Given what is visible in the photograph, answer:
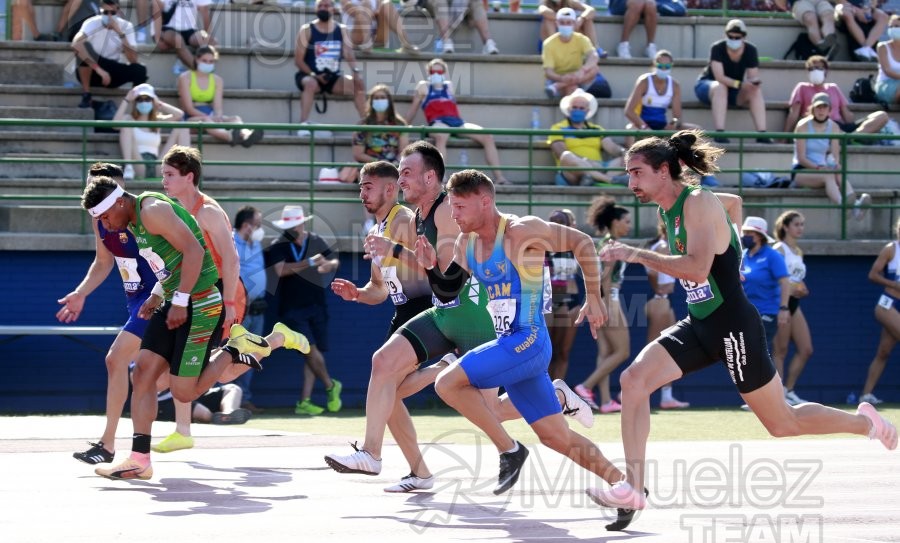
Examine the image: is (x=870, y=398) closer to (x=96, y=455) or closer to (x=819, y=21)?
(x=819, y=21)

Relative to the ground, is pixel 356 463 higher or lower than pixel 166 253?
lower

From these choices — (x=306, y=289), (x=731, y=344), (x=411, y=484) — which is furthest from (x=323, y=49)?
(x=731, y=344)

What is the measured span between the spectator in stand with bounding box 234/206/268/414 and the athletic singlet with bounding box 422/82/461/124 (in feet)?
11.4

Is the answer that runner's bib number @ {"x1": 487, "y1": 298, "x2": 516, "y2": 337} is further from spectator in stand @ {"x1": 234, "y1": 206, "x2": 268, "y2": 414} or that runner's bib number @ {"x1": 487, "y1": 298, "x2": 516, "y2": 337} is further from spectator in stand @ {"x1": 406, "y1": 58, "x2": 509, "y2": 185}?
spectator in stand @ {"x1": 406, "y1": 58, "x2": 509, "y2": 185}

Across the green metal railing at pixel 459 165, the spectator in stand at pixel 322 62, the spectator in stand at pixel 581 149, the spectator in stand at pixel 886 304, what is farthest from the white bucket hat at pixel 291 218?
the spectator in stand at pixel 886 304

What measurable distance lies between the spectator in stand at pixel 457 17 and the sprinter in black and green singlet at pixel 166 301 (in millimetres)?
11856

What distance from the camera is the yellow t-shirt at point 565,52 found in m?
20.5

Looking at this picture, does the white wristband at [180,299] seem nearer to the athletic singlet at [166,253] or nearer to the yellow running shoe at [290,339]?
the athletic singlet at [166,253]

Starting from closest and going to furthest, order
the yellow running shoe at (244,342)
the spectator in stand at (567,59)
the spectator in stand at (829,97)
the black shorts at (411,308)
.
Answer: the black shorts at (411,308) → the yellow running shoe at (244,342) → the spectator in stand at (567,59) → the spectator in stand at (829,97)

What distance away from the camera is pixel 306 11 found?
68.9 ft

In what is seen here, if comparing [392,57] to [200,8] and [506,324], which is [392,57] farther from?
[506,324]

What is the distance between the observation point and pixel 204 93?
18.6 m

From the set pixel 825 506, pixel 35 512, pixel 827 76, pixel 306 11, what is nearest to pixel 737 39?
pixel 827 76

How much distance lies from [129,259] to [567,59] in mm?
11600
